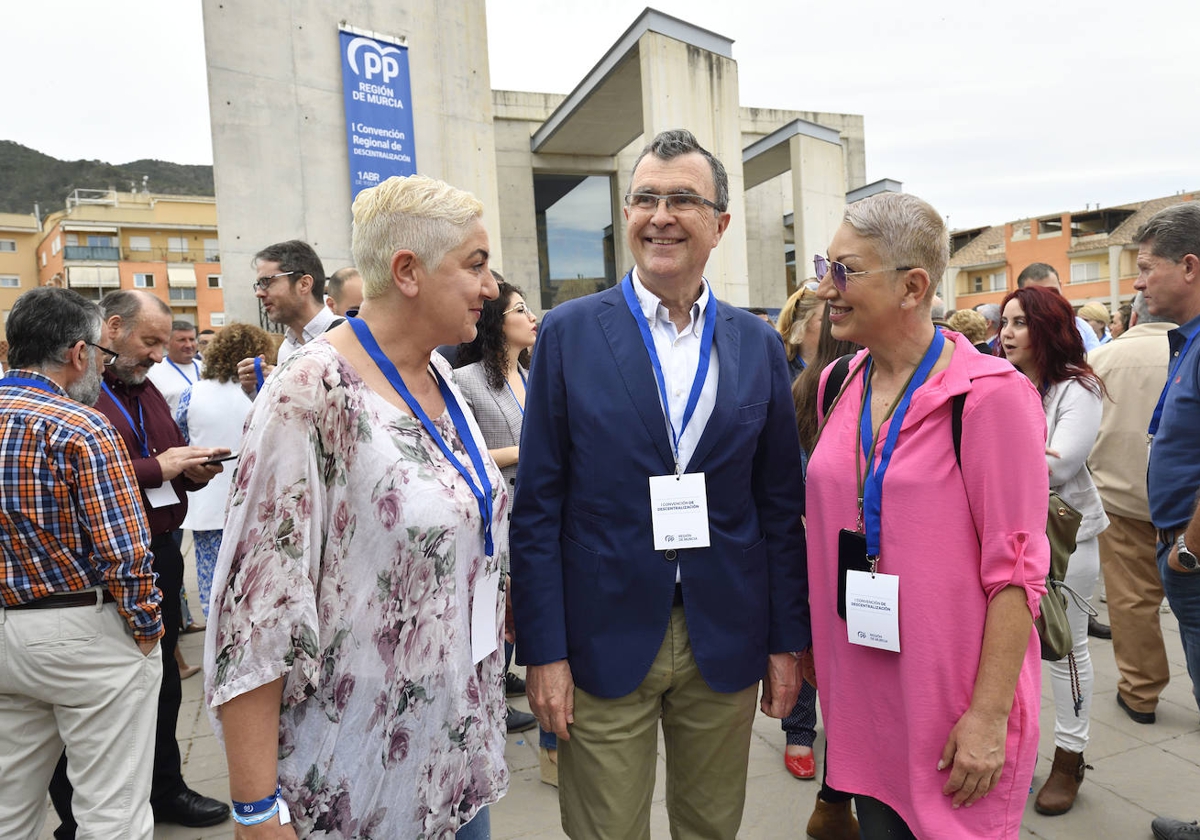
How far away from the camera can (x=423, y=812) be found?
5.11 feet

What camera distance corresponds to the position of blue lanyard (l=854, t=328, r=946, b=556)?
1.73m

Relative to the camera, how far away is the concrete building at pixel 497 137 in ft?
31.8

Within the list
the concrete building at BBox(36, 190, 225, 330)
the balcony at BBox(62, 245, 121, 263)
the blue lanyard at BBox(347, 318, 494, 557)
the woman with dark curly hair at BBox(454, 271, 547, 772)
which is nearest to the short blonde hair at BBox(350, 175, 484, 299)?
the blue lanyard at BBox(347, 318, 494, 557)

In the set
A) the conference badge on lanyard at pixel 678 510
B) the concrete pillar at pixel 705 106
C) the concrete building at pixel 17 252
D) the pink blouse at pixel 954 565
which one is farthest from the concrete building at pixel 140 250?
the pink blouse at pixel 954 565

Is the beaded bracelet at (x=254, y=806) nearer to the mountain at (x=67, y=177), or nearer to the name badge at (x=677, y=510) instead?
the name badge at (x=677, y=510)

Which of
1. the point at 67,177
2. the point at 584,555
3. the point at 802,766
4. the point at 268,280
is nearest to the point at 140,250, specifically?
the point at 67,177

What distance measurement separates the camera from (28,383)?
2.39 m

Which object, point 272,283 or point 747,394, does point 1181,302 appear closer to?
point 747,394

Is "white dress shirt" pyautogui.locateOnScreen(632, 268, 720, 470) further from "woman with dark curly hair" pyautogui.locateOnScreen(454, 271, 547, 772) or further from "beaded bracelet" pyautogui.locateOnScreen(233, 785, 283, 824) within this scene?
"woman with dark curly hair" pyautogui.locateOnScreen(454, 271, 547, 772)

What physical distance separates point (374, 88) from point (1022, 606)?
1128 cm

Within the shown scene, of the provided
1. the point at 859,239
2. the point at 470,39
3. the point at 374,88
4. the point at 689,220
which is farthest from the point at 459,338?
the point at 470,39

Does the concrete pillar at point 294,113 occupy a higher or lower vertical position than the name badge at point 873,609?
higher

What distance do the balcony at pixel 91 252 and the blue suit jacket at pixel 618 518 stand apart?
7615 centimetres

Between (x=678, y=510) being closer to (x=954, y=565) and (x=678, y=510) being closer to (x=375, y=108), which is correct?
(x=954, y=565)
